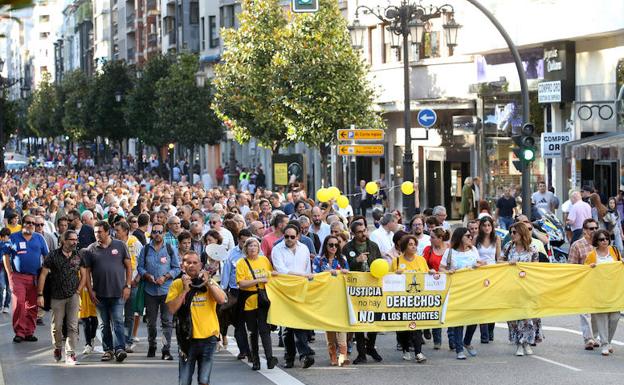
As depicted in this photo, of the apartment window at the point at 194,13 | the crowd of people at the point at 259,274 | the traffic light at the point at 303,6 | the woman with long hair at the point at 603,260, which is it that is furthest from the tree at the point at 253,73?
the apartment window at the point at 194,13

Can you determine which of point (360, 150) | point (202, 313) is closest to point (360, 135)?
point (360, 150)

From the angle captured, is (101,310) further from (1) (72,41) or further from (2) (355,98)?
(1) (72,41)

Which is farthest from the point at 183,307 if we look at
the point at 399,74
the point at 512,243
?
the point at 399,74

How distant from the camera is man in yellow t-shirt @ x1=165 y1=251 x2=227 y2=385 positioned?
1050 cm

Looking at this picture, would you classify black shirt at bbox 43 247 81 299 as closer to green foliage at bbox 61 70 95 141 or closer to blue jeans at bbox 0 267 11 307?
blue jeans at bbox 0 267 11 307

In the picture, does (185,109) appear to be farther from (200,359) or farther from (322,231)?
(200,359)

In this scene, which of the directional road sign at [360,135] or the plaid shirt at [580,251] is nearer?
the plaid shirt at [580,251]

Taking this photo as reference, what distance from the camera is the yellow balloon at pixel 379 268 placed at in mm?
13359

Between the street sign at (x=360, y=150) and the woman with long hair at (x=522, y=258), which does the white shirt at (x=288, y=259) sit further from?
the street sign at (x=360, y=150)

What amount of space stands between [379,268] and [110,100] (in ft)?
243

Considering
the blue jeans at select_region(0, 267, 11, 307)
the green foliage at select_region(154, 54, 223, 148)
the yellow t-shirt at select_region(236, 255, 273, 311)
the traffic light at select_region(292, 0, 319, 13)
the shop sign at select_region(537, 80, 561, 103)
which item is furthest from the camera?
the green foliage at select_region(154, 54, 223, 148)

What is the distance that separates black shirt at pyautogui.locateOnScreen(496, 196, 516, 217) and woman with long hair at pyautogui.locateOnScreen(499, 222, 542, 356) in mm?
12577

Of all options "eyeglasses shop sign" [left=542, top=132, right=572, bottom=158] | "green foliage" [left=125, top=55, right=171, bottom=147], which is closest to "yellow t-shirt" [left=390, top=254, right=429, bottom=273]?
"eyeglasses shop sign" [left=542, top=132, right=572, bottom=158]

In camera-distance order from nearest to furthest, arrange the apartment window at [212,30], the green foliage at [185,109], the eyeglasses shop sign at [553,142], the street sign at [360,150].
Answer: the eyeglasses shop sign at [553,142]
the street sign at [360,150]
the green foliage at [185,109]
the apartment window at [212,30]
